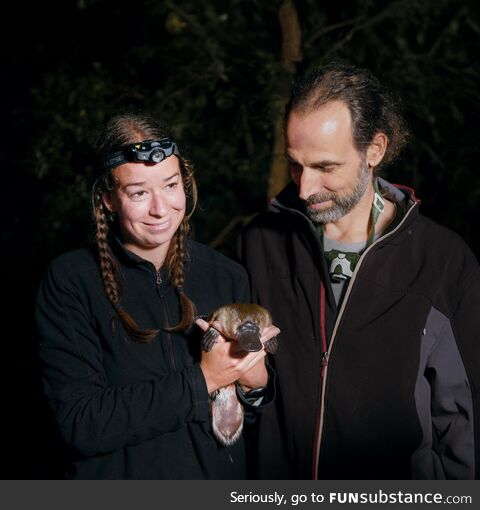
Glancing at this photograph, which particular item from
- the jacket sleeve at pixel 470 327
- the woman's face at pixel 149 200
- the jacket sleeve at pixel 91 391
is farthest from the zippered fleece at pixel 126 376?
the jacket sleeve at pixel 470 327

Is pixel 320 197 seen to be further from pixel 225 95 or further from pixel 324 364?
pixel 225 95

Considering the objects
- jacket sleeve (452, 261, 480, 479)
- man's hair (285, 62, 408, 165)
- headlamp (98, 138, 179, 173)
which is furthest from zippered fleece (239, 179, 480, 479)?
headlamp (98, 138, 179, 173)

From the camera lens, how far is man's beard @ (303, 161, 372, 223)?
2928 mm

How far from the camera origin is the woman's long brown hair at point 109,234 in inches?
103

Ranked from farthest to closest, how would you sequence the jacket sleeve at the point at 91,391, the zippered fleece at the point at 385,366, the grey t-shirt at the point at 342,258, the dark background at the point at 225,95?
1. the dark background at the point at 225,95
2. the grey t-shirt at the point at 342,258
3. the zippered fleece at the point at 385,366
4. the jacket sleeve at the point at 91,391

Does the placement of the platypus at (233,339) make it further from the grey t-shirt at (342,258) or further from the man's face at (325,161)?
the man's face at (325,161)

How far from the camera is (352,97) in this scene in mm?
3062

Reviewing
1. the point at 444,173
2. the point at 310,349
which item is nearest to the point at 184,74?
the point at 444,173

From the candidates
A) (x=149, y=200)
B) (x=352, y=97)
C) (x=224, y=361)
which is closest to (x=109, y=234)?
(x=149, y=200)

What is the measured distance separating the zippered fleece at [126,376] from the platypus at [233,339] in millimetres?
52

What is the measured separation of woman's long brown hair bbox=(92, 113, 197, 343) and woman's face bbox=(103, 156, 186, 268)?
0.28ft

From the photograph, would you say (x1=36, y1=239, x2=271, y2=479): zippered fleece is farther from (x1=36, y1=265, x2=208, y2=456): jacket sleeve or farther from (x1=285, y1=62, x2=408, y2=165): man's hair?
(x1=285, y1=62, x2=408, y2=165): man's hair

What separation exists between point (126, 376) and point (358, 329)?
36.8 inches

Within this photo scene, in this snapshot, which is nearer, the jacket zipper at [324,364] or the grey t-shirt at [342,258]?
the jacket zipper at [324,364]
